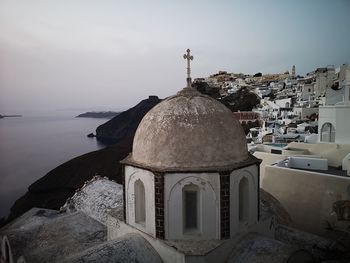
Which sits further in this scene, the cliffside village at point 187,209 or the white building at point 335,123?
the white building at point 335,123

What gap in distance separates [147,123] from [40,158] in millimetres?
28701

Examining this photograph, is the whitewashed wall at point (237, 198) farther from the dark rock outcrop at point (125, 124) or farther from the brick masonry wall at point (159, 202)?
the dark rock outcrop at point (125, 124)

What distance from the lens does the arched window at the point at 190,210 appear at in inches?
217

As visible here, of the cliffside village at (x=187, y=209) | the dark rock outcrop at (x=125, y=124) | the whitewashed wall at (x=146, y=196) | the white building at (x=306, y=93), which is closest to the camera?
the cliffside village at (x=187, y=209)

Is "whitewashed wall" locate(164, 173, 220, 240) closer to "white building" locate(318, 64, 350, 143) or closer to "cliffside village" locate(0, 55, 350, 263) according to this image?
"cliffside village" locate(0, 55, 350, 263)

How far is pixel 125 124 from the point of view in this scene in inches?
1896

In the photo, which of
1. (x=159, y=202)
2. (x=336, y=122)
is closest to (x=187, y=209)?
(x=159, y=202)

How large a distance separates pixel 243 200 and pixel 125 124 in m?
43.3

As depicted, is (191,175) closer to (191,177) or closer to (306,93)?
(191,177)

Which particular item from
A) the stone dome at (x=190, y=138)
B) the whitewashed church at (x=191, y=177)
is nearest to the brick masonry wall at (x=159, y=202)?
the whitewashed church at (x=191, y=177)

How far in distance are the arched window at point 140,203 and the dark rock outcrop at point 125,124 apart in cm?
3539

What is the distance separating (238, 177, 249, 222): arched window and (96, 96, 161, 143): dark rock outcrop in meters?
35.5

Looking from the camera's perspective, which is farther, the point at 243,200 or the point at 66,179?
the point at 66,179

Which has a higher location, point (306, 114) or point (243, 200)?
point (306, 114)
